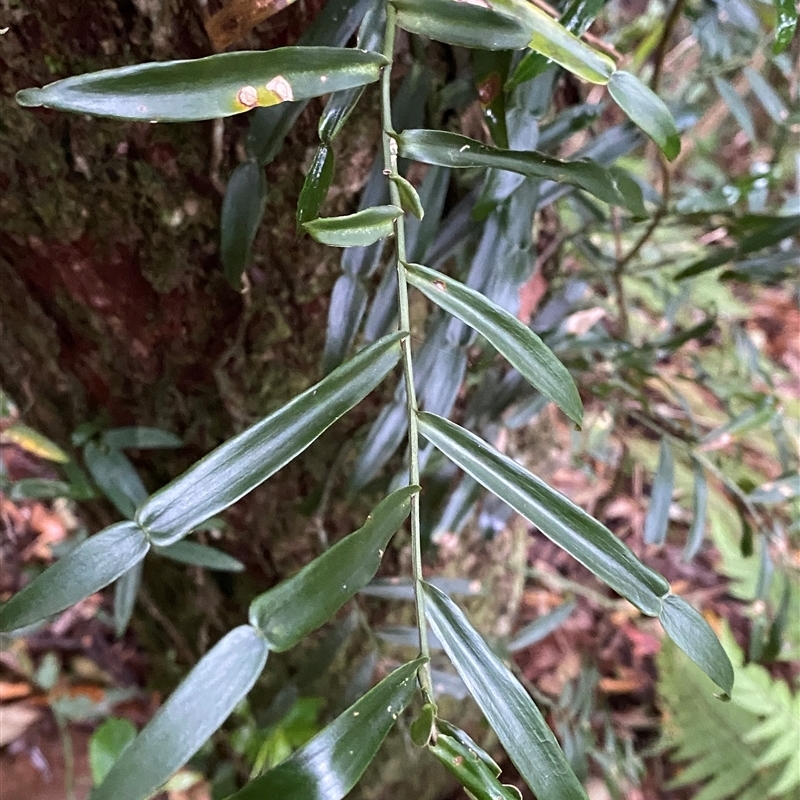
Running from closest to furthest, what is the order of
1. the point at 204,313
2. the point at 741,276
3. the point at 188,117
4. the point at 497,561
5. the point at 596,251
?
the point at 188,117 → the point at 204,313 → the point at 741,276 → the point at 596,251 → the point at 497,561

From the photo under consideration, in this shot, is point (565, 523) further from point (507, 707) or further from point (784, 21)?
point (784, 21)

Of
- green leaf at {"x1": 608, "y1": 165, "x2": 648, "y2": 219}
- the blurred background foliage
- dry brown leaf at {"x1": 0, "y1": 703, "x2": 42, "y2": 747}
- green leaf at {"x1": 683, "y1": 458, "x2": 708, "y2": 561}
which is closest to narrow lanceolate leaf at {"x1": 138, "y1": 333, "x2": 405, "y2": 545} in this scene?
the blurred background foliage

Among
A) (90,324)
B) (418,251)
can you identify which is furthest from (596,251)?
(90,324)

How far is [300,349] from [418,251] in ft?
0.54

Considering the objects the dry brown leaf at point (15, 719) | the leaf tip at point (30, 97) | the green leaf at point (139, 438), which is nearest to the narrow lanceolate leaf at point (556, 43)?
the leaf tip at point (30, 97)

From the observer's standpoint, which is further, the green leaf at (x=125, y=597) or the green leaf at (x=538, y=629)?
the green leaf at (x=538, y=629)

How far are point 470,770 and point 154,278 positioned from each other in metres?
0.42

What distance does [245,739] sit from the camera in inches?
33.0

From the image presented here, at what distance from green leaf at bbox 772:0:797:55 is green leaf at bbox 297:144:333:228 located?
0.28 m

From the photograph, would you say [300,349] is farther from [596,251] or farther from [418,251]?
[596,251]

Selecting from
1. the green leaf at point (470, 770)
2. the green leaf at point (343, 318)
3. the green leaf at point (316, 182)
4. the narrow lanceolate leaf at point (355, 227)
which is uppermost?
the green leaf at point (316, 182)

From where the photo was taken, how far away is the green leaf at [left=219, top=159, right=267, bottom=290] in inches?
16.4

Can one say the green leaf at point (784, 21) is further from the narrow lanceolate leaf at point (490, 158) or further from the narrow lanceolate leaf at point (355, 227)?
the narrow lanceolate leaf at point (355, 227)

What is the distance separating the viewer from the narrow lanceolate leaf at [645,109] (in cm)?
36
